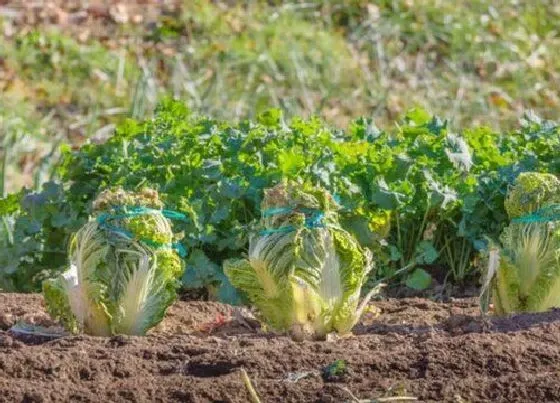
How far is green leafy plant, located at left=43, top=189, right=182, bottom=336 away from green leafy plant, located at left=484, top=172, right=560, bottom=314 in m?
1.26

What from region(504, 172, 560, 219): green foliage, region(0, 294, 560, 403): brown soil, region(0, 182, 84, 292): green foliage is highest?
region(504, 172, 560, 219): green foliage

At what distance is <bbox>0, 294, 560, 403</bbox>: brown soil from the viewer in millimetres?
4223

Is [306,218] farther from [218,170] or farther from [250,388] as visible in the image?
[218,170]

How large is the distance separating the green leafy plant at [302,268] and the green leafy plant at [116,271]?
0.30 meters

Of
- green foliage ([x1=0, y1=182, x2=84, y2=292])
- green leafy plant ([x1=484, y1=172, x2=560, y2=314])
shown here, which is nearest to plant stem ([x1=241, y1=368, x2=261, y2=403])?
green leafy plant ([x1=484, y1=172, x2=560, y2=314])

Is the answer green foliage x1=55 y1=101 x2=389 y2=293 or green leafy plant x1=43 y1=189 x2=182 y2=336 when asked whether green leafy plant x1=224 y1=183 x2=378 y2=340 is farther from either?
green foliage x1=55 y1=101 x2=389 y2=293

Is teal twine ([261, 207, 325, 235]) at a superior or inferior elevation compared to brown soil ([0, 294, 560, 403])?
superior

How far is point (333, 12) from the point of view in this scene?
1217 cm

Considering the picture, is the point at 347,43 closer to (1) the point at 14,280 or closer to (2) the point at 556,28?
(2) the point at 556,28

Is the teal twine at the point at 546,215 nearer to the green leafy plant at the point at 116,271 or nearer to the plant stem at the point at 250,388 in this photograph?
the green leafy plant at the point at 116,271

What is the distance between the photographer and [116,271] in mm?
5160

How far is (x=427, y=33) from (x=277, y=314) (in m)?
7.20

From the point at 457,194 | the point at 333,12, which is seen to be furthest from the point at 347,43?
the point at 457,194

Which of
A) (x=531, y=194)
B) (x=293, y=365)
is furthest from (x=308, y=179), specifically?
(x=293, y=365)
